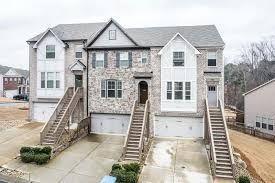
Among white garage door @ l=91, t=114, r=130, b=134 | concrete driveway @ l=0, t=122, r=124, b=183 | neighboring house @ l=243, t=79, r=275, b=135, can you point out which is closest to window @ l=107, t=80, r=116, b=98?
white garage door @ l=91, t=114, r=130, b=134

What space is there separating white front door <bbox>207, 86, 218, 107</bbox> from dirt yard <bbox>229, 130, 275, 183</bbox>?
484 centimetres

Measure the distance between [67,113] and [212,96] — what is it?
15.3 metres

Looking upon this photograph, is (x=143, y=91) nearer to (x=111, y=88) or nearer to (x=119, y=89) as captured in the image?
(x=119, y=89)

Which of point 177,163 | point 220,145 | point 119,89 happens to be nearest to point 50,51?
point 119,89

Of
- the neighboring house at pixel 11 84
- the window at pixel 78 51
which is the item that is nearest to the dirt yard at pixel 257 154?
the window at pixel 78 51

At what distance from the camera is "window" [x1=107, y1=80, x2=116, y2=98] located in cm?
2953

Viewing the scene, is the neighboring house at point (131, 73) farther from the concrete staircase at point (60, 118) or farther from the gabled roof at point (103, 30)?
the concrete staircase at point (60, 118)

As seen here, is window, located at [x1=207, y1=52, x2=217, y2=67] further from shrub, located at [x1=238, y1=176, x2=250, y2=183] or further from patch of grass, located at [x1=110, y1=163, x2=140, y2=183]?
patch of grass, located at [x1=110, y1=163, x2=140, y2=183]

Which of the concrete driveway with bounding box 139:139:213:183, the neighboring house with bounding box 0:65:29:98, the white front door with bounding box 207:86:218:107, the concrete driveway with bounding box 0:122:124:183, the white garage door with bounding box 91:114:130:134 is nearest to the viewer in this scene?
the concrete driveway with bounding box 0:122:124:183

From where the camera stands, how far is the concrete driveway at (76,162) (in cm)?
1892

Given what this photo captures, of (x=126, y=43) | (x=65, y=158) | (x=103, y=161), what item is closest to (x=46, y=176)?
(x=65, y=158)

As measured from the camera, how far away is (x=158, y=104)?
28391mm

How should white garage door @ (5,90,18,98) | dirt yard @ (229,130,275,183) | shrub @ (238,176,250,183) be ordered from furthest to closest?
white garage door @ (5,90,18,98) → dirt yard @ (229,130,275,183) → shrub @ (238,176,250,183)

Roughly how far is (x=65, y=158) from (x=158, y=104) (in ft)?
36.8
